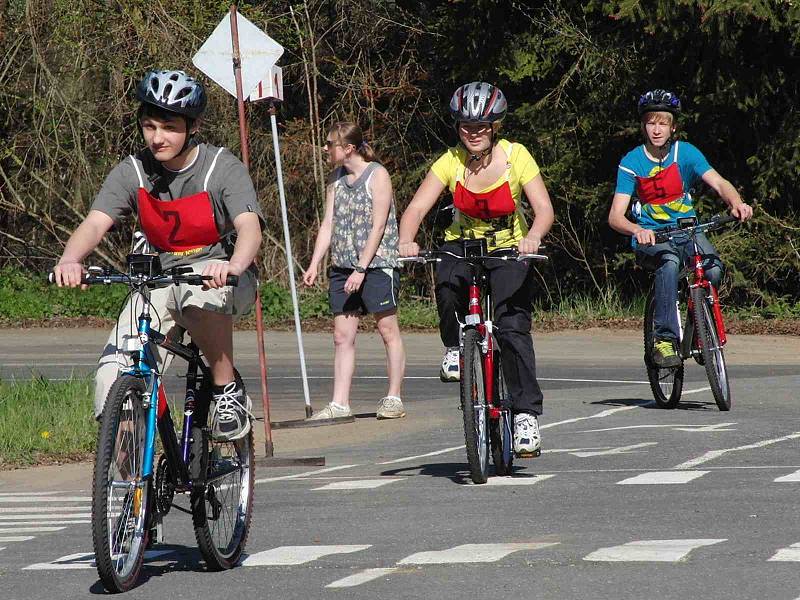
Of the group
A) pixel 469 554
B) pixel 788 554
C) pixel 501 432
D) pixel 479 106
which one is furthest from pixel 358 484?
pixel 788 554

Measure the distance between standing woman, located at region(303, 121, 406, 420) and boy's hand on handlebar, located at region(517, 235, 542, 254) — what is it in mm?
3225

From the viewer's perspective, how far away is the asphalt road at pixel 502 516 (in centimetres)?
A: 612

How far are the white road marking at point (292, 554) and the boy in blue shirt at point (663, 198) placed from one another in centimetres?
525

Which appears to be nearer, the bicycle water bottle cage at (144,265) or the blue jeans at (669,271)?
the bicycle water bottle cage at (144,265)

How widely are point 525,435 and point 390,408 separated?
3.15 m

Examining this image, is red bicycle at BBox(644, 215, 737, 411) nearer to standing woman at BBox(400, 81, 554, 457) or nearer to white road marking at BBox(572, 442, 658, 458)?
white road marking at BBox(572, 442, 658, 458)

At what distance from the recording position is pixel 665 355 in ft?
38.7

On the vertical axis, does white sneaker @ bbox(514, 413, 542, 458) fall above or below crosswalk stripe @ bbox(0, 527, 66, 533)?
above

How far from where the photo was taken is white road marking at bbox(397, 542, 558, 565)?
648 centimetres

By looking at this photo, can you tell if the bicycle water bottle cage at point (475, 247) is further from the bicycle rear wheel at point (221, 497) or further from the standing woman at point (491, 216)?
the bicycle rear wheel at point (221, 497)

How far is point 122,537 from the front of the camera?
19.6 feet

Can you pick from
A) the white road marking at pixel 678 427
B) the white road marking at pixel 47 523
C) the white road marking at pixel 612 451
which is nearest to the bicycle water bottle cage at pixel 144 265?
the white road marking at pixel 47 523

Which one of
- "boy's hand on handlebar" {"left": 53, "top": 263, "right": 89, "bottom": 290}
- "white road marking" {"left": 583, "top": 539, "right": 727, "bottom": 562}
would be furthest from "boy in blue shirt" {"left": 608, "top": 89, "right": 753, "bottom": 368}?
"boy's hand on handlebar" {"left": 53, "top": 263, "right": 89, "bottom": 290}

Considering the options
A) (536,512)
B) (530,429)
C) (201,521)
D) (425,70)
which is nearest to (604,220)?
(425,70)
